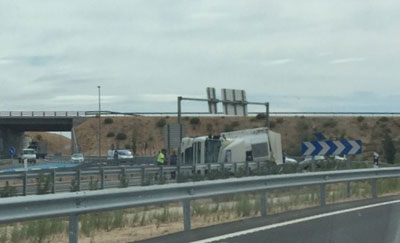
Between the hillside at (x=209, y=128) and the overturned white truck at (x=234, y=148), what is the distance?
57778mm

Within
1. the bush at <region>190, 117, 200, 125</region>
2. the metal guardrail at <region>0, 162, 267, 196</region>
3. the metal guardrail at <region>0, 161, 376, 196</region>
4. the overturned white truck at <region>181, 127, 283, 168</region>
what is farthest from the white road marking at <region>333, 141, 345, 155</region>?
the bush at <region>190, 117, 200, 125</region>

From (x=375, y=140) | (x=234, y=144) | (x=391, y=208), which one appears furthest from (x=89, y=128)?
(x=391, y=208)

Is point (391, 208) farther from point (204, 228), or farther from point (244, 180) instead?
point (204, 228)

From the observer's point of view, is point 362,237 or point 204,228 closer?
point 362,237

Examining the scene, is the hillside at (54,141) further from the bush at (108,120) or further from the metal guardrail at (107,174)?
the metal guardrail at (107,174)

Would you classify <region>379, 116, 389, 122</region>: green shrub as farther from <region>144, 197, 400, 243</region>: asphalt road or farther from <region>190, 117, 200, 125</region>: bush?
<region>144, 197, 400, 243</region>: asphalt road

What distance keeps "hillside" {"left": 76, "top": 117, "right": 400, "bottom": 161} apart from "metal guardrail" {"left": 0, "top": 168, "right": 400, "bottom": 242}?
277 feet

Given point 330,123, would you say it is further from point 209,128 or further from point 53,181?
point 53,181

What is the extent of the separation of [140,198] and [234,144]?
2939cm

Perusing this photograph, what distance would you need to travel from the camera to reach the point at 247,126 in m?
111

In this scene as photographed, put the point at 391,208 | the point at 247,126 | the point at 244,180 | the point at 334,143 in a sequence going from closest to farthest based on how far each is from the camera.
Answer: the point at 244,180
the point at 391,208
the point at 334,143
the point at 247,126

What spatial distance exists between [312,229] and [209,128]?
333 ft

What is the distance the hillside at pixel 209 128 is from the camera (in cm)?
10494

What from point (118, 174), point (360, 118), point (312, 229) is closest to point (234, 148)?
point (118, 174)
